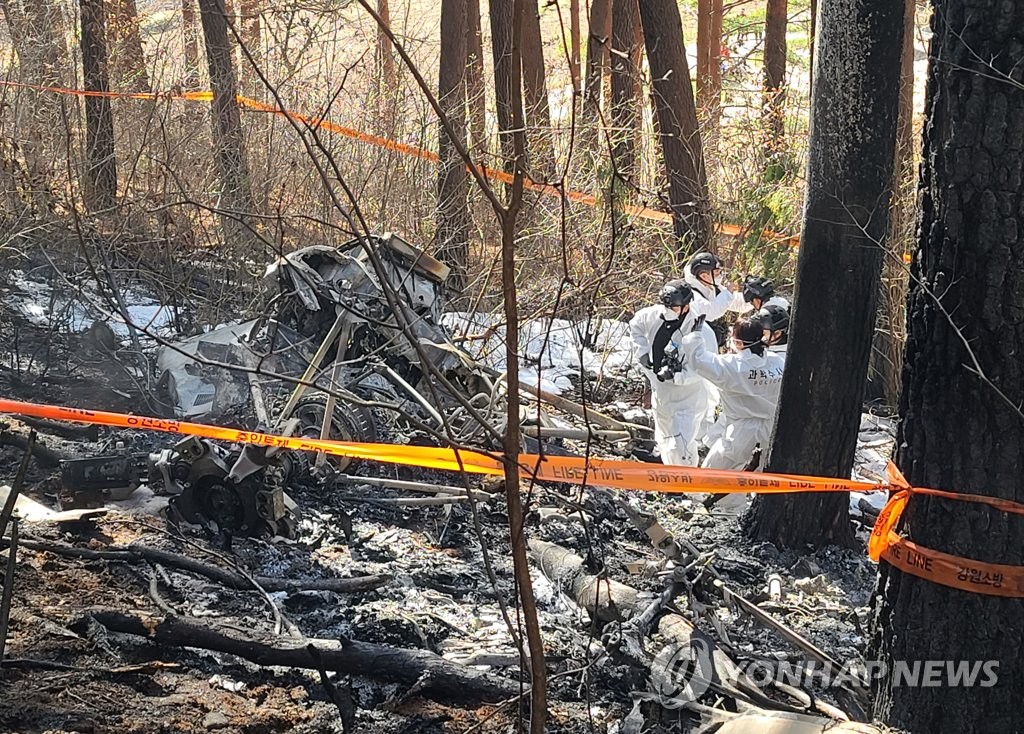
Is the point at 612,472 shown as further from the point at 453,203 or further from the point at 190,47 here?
the point at 190,47

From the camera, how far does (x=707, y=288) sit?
821cm

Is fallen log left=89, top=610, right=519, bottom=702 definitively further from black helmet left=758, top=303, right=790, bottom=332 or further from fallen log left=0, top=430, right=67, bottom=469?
black helmet left=758, top=303, right=790, bottom=332

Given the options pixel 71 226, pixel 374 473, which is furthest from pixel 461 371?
pixel 71 226

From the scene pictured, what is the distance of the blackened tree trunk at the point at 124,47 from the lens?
38.6ft

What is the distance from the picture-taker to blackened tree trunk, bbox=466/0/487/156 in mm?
10531

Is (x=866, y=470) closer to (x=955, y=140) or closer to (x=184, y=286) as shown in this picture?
(x=955, y=140)

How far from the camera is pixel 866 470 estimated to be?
749 centimetres

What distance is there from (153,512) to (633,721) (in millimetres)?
3186

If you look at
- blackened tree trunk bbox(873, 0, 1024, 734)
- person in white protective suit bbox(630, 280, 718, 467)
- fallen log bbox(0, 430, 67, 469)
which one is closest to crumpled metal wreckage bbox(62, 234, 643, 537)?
fallen log bbox(0, 430, 67, 469)

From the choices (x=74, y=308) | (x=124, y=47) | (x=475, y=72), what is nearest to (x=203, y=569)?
(x=74, y=308)

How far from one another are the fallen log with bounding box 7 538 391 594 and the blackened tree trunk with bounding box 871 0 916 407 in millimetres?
5393

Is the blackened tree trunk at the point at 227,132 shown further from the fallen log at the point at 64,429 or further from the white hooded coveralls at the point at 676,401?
the white hooded coveralls at the point at 676,401

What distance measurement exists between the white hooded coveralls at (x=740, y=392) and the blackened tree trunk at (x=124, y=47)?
7.17 metres

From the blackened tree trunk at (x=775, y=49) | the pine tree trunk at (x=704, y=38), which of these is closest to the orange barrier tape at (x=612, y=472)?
the blackened tree trunk at (x=775, y=49)
